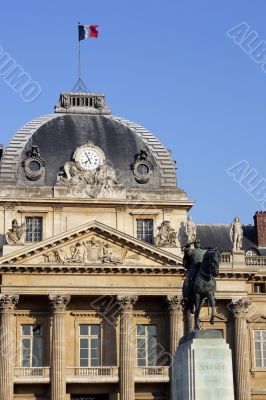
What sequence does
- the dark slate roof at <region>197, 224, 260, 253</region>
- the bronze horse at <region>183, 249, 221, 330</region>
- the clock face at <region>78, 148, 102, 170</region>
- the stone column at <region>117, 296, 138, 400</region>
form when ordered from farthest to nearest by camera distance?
the dark slate roof at <region>197, 224, 260, 253</region> → the clock face at <region>78, 148, 102, 170</region> → the stone column at <region>117, 296, 138, 400</region> → the bronze horse at <region>183, 249, 221, 330</region>

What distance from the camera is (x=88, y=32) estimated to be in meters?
69.4

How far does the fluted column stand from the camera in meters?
58.8

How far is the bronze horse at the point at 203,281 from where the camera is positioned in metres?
29.5

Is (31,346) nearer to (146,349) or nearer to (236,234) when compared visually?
(146,349)

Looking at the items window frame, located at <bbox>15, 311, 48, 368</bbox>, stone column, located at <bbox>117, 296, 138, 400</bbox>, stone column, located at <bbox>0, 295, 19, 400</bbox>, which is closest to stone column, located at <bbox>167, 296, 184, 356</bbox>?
stone column, located at <bbox>117, 296, 138, 400</bbox>

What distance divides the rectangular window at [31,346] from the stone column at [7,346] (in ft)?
3.25

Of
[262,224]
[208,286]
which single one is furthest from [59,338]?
[208,286]

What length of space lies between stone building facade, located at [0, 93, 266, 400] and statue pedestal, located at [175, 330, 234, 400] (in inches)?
1165

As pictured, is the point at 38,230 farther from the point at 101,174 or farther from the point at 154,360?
the point at 154,360

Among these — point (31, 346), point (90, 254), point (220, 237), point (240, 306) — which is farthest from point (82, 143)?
point (240, 306)

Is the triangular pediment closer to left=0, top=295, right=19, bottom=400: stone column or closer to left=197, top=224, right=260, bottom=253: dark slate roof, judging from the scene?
left=0, top=295, right=19, bottom=400: stone column

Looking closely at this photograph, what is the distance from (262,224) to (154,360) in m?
13.6

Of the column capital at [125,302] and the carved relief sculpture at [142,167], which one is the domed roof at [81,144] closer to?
the carved relief sculpture at [142,167]

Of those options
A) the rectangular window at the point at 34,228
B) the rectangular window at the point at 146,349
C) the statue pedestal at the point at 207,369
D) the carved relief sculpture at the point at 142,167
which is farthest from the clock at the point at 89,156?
the statue pedestal at the point at 207,369
